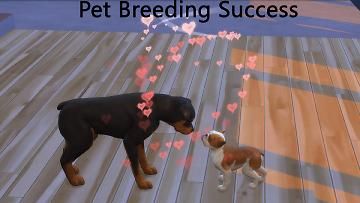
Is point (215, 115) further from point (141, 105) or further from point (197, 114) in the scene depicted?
point (141, 105)

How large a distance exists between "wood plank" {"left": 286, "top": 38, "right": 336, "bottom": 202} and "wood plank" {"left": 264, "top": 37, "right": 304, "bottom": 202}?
4cm

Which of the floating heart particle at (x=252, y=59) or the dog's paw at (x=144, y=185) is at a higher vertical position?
the dog's paw at (x=144, y=185)

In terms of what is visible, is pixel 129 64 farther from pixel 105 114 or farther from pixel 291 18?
pixel 291 18

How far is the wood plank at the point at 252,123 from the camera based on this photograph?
111 inches

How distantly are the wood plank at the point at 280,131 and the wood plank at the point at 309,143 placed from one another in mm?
39

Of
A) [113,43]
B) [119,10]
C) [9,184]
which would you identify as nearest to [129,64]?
[113,43]

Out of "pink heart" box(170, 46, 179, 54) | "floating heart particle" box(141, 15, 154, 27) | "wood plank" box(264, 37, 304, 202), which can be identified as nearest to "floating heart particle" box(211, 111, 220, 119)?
"wood plank" box(264, 37, 304, 202)

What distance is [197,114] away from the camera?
3.75 metres

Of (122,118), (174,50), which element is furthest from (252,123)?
(174,50)

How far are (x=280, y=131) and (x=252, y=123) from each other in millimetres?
212

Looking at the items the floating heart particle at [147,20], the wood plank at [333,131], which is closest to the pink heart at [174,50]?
the floating heart particle at [147,20]

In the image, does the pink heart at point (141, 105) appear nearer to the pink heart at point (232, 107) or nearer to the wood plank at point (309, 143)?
the wood plank at point (309, 143)

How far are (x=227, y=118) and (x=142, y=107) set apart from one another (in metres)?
1.19

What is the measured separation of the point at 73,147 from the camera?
2.63 meters
